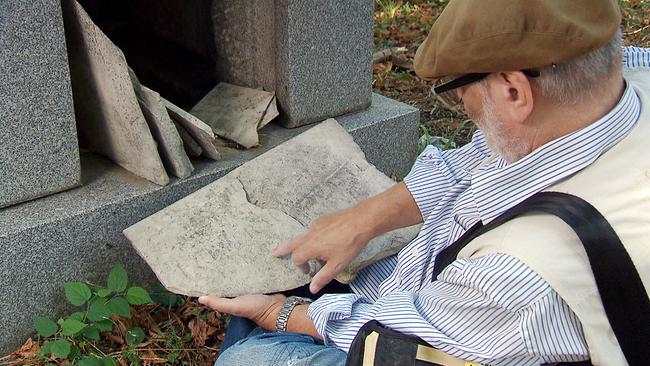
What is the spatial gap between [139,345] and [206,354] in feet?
0.71

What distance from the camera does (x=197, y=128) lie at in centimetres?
274

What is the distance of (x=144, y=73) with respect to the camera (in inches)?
153

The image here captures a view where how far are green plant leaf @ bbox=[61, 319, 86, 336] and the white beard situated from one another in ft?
4.57

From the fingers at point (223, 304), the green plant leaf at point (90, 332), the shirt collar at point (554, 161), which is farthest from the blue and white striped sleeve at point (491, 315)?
the green plant leaf at point (90, 332)

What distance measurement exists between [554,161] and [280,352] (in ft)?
2.77

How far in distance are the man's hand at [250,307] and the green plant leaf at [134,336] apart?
367 millimetres

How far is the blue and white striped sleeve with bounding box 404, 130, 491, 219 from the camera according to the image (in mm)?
2186

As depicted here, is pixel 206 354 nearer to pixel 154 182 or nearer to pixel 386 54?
pixel 154 182

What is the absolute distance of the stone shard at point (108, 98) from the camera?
254 centimetres

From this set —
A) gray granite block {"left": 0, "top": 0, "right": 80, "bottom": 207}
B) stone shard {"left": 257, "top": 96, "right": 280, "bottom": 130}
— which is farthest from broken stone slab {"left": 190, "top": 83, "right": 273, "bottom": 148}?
gray granite block {"left": 0, "top": 0, "right": 80, "bottom": 207}

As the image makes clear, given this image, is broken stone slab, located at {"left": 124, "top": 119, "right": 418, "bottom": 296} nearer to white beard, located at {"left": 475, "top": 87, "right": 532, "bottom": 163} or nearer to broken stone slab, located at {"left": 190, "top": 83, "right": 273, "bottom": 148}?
broken stone slab, located at {"left": 190, "top": 83, "right": 273, "bottom": 148}

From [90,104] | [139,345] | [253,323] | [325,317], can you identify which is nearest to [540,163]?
[325,317]

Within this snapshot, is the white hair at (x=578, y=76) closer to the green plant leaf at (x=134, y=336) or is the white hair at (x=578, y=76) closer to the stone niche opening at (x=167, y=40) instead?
the green plant leaf at (x=134, y=336)

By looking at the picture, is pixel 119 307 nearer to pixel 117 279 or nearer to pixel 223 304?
pixel 117 279
